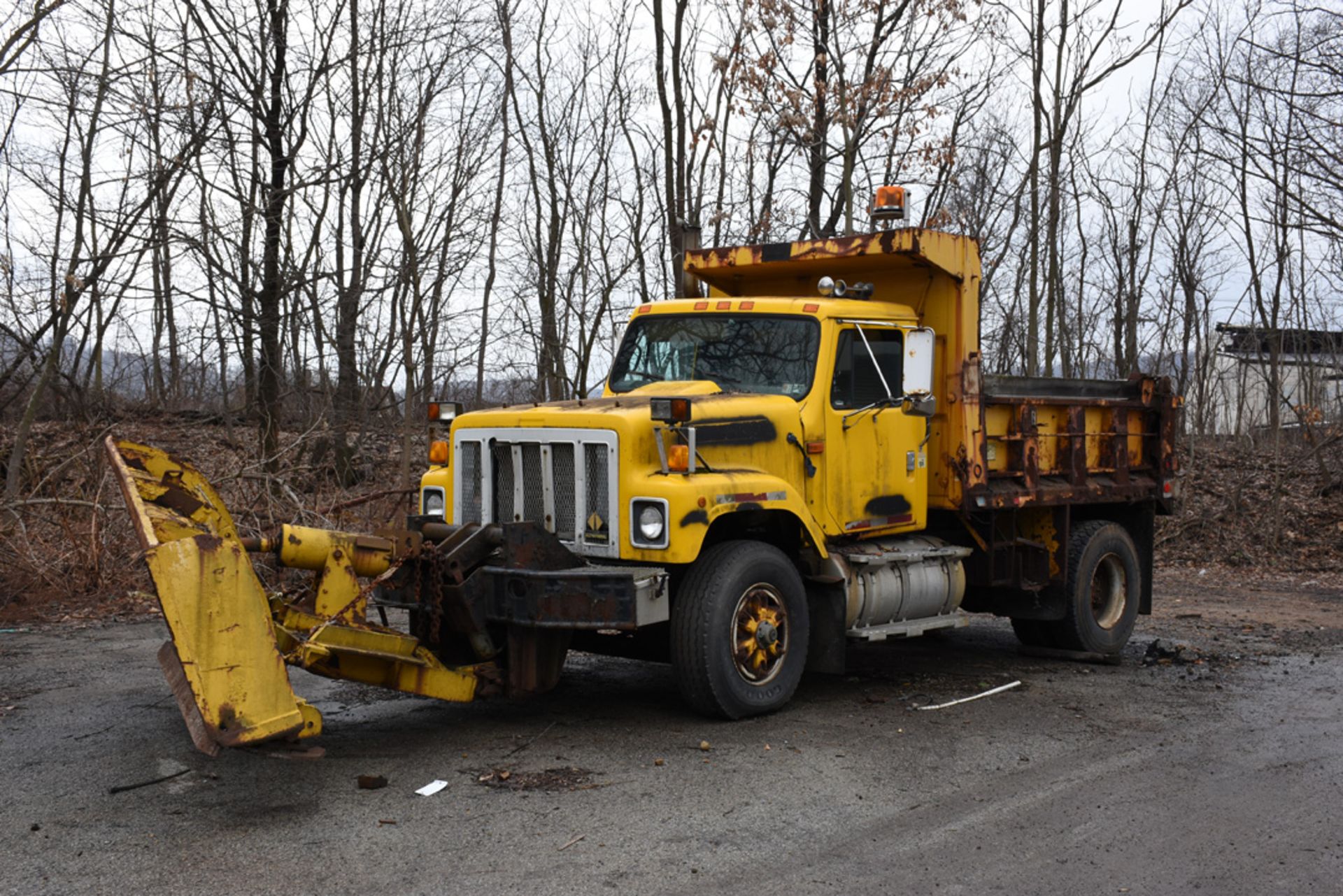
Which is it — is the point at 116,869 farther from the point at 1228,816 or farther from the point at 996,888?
the point at 1228,816

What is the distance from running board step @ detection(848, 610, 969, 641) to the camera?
819cm

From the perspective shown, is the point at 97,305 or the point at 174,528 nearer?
the point at 174,528

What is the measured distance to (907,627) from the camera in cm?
850

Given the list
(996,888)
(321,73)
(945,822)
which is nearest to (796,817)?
(945,822)

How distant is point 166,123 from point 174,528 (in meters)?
8.18

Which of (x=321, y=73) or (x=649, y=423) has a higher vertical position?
(x=321, y=73)

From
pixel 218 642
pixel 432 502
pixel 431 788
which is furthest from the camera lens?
pixel 432 502

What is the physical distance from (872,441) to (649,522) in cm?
207

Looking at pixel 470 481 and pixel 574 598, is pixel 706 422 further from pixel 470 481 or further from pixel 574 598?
pixel 470 481

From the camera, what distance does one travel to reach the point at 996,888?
15.6 ft

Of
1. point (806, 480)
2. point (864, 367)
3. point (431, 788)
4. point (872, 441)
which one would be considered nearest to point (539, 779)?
point (431, 788)

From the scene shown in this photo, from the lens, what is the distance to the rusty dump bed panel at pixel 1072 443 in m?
9.18

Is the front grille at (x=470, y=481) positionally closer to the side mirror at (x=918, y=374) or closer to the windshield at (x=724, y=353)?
the windshield at (x=724, y=353)

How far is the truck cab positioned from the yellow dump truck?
0.06ft
